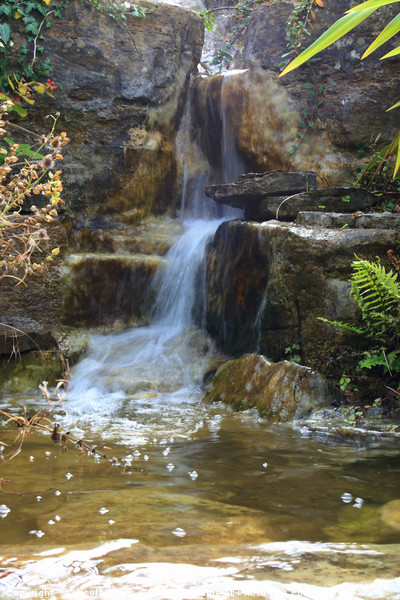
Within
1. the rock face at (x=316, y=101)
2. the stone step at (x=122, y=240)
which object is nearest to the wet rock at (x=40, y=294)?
the stone step at (x=122, y=240)

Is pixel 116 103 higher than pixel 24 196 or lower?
higher

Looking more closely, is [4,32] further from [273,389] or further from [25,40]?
[273,389]

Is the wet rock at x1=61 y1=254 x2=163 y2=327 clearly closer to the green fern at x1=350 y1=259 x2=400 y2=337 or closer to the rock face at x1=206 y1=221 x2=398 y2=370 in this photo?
the rock face at x1=206 y1=221 x2=398 y2=370

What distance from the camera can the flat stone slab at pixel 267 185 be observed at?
693 cm

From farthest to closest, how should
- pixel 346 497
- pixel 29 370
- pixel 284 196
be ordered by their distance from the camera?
pixel 284 196 < pixel 29 370 < pixel 346 497

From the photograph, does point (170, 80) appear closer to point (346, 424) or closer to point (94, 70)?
point (94, 70)

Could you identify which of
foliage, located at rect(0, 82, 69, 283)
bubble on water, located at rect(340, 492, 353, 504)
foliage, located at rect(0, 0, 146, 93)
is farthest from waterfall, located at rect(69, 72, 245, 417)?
bubble on water, located at rect(340, 492, 353, 504)

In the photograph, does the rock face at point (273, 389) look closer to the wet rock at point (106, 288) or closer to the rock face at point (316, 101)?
the wet rock at point (106, 288)

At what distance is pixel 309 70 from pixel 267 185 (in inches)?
105

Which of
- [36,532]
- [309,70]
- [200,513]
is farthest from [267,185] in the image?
[36,532]

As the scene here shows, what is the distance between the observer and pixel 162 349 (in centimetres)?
704

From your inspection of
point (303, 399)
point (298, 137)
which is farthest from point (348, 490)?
point (298, 137)

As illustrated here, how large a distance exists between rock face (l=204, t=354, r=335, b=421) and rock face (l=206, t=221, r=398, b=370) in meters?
0.22

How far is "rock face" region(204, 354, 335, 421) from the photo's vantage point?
4641 millimetres
